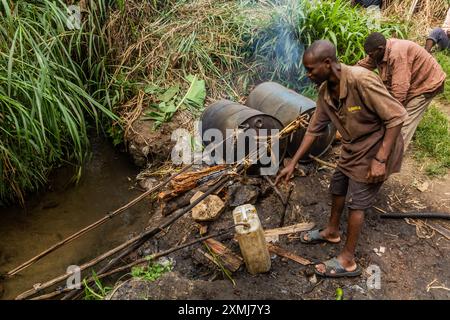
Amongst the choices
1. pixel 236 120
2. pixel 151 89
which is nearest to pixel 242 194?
pixel 236 120

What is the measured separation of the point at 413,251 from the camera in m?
3.56

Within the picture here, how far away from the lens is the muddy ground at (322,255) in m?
3.09

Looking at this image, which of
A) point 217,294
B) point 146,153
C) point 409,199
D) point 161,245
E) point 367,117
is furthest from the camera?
point 146,153

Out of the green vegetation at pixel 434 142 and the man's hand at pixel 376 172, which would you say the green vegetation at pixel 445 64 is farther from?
the man's hand at pixel 376 172

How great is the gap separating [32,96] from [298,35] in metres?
4.11

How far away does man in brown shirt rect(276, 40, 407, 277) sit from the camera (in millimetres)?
2592

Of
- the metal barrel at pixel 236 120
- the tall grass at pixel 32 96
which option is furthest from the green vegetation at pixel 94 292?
the metal barrel at pixel 236 120

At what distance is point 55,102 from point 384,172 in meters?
3.27

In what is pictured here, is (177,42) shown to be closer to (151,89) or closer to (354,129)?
(151,89)

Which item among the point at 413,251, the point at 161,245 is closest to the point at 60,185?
the point at 161,245

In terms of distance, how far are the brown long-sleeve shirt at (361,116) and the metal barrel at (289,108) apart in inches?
52.0

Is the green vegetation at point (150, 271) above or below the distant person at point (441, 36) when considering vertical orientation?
below

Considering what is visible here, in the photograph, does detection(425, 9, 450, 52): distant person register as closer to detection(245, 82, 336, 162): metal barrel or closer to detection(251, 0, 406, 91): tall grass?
detection(251, 0, 406, 91): tall grass

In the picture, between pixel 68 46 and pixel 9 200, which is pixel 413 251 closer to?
pixel 9 200
